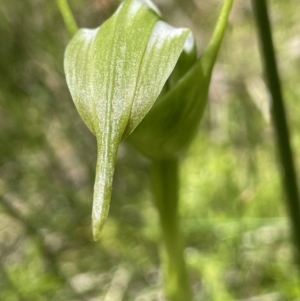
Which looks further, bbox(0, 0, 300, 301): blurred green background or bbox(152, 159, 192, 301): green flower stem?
bbox(0, 0, 300, 301): blurred green background

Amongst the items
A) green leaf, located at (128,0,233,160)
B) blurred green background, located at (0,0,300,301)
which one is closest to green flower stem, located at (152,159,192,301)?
green leaf, located at (128,0,233,160)

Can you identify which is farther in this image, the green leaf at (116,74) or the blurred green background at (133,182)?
the blurred green background at (133,182)

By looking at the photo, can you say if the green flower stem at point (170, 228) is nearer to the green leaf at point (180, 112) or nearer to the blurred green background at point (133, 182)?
the green leaf at point (180, 112)

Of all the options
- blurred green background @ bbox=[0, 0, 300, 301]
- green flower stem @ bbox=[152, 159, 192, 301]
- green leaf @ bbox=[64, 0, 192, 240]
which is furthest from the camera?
blurred green background @ bbox=[0, 0, 300, 301]

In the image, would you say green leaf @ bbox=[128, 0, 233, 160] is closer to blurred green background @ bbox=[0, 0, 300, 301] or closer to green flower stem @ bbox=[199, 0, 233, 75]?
green flower stem @ bbox=[199, 0, 233, 75]

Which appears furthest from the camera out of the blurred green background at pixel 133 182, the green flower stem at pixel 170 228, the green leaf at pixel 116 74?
the blurred green background at pixel 133 182

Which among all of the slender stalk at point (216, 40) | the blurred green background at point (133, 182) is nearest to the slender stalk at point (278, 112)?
the slender stalk at point (216, 40)

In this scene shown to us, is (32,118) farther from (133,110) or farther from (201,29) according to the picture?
(133,110)
